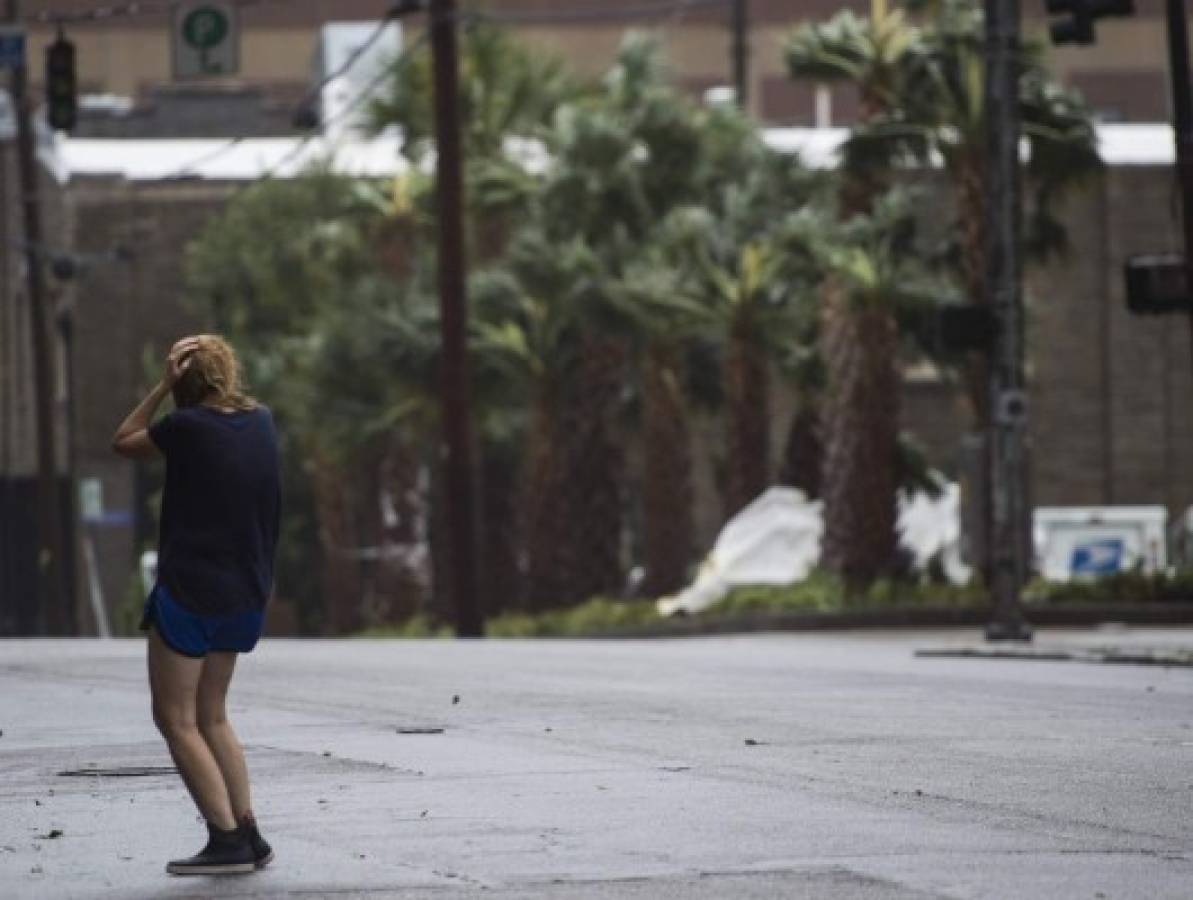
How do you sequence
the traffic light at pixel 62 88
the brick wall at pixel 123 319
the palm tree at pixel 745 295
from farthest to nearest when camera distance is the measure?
the brick wall at pixel 123 319
the palm tree at pixel 745 295
the traffic light at pixel 62 88

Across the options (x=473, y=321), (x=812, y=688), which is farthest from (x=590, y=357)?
(x=812, y=688)

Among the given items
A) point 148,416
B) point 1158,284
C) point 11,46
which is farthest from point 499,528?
point 148,416

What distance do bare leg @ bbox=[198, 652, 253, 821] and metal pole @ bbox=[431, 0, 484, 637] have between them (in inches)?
1144

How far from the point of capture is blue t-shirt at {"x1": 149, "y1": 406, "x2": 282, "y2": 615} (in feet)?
34.7

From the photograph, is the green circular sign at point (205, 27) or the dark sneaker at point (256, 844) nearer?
the dark sneaker at point (256, 844)

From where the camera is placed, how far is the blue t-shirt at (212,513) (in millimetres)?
10586

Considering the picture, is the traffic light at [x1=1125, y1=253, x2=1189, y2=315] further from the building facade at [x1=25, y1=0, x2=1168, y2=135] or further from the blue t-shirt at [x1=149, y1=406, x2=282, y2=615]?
the building facade at [x1=25, y1=0, x2=1168, y2=135]

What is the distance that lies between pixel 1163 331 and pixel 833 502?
62.8 feet

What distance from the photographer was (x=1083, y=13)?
1107 inches

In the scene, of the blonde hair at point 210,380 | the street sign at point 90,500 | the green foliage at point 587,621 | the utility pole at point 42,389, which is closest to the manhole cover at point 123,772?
the blonde hair at point 210,380

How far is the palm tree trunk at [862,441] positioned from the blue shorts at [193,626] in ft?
98.8

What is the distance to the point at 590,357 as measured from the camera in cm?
4556

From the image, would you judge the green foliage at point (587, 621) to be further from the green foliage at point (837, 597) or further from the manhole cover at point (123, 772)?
the manhole cover at point (123, 772)

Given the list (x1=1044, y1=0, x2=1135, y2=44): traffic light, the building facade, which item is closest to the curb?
(x1=1044, y1=0, x2=1135, y2=44): traffic light
